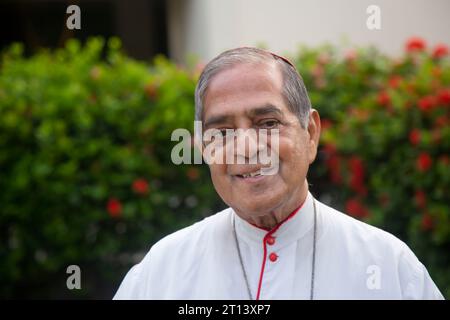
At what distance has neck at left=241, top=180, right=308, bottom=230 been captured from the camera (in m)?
2.68

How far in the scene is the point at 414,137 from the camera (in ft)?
17.2

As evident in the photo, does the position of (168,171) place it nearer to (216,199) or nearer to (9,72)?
(216,199)

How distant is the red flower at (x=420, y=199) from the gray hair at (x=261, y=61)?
9.09 feet

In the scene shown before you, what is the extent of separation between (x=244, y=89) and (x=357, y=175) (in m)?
3.48

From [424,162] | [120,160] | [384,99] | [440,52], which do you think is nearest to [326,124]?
[384,99]

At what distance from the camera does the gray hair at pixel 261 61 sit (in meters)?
2.54

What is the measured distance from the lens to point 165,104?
6156 mm

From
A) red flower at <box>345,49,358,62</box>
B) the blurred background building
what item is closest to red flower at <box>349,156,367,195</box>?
red flower at <box>345,49,358,62</box>

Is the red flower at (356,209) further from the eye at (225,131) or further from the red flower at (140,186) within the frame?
the eye at (225,131)

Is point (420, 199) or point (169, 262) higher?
point (169, 262)

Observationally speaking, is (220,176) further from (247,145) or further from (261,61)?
(261,61)

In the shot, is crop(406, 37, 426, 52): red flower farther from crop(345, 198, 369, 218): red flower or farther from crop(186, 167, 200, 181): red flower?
crop(186, 167, 200, 181): red flower

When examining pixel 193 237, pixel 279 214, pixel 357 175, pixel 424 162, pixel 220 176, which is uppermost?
pixel 220 176

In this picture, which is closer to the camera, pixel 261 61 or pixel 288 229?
pixel 261 61
